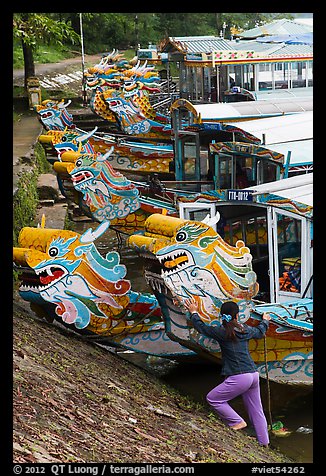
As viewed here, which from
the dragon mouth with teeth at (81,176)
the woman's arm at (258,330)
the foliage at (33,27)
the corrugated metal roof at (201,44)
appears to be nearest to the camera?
the woman's arm at (258,330)

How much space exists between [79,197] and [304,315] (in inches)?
233

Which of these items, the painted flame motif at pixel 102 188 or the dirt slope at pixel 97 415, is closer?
the dirt slope at pixel 97 415

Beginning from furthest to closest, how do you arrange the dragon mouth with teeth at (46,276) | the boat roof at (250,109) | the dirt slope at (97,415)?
the boat roof at (250,109), the dragon mouth with teeth at (46,276), the dirt slope at (97,415)

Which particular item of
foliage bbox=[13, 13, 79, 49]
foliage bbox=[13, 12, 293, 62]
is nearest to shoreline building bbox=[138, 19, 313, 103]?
foliage bbox=[13, 13, 79, 49]

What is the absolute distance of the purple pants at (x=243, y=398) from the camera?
22.9 ft

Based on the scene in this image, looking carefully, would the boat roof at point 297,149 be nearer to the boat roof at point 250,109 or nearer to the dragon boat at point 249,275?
the dragon boat at point 249,275

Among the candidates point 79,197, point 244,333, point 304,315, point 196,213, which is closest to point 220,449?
point 244,333

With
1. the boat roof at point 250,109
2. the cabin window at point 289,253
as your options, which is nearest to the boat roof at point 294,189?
the cabin window at point 289,253

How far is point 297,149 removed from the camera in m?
11.8

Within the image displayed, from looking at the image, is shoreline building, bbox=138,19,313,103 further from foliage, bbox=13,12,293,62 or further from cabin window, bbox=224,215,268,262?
foliage, bbox=13,12,293,62

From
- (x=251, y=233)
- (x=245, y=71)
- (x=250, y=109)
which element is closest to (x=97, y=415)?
(x=251, y=233)

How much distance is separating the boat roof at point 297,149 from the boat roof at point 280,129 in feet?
0.51

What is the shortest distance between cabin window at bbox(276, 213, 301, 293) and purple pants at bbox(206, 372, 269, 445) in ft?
6.65
